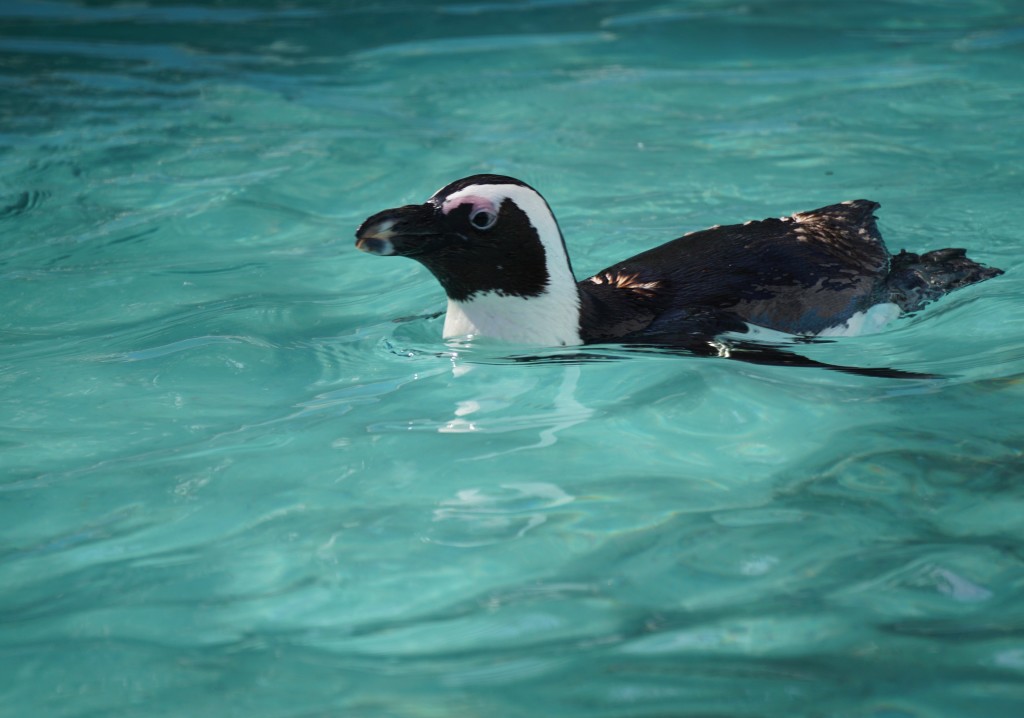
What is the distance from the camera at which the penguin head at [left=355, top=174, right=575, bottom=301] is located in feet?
14.2

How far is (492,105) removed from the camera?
8.98 metres

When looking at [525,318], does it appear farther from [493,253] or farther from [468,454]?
[468,454]

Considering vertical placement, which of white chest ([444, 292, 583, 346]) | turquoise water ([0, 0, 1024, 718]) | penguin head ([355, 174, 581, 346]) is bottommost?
turquoise water ([0, 0, 1024, 718])

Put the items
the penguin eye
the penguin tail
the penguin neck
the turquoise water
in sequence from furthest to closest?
the penguin tail, the penguin neck, the penguin eye, the turquoise water

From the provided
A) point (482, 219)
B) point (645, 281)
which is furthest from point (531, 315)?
point (645, 281)

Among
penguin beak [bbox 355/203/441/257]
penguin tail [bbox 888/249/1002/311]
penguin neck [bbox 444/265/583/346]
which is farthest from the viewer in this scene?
penguin tail [bbox 888/249/1002/311]

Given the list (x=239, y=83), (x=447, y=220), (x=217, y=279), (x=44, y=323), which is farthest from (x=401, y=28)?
(x=447, y=220)

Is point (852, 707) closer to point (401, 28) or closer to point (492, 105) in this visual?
point (492, 105)

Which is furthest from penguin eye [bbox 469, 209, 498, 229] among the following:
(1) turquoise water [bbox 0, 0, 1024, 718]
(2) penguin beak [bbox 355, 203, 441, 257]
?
(1) turquoise water [bbox 0, 0, 1024, 718]

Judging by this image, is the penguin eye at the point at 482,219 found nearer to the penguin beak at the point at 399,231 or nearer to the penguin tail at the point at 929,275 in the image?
the penguin beak at the point at 399,231

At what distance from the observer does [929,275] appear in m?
5.30

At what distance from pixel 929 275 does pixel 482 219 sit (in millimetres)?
2022

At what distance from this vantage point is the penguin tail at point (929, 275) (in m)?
5.16

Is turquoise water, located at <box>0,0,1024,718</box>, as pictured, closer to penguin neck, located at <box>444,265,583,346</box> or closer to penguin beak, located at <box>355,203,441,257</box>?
penguin neck, located at <box>444,265,583,346</box>
